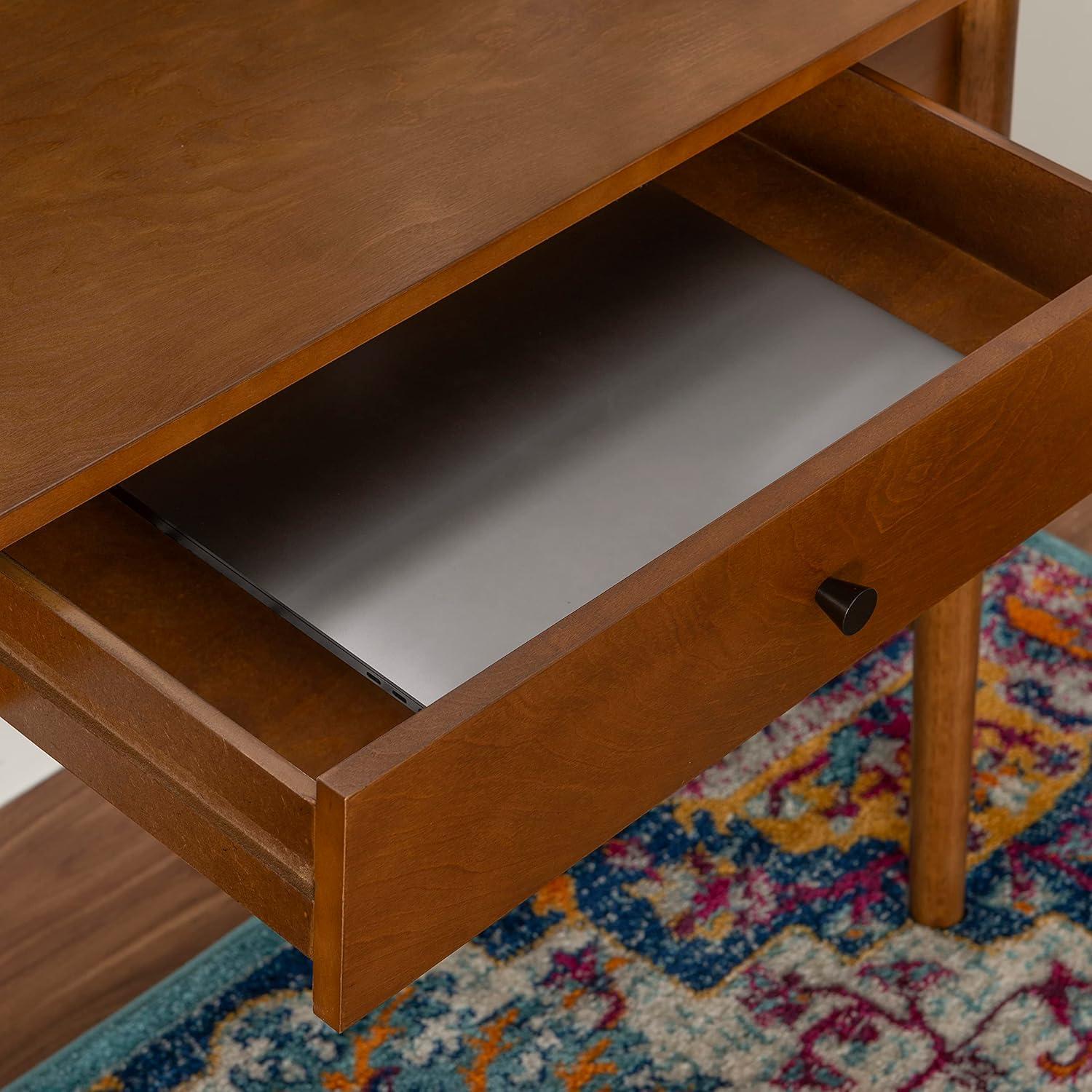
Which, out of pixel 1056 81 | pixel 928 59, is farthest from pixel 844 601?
pixel 1056 81

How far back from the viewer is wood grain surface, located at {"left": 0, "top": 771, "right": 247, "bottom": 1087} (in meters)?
1.18

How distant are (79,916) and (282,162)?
2.30ft

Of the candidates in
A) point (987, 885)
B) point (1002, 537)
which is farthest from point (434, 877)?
point (987, 885)

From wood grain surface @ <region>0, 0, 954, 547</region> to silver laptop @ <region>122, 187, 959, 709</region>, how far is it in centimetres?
14

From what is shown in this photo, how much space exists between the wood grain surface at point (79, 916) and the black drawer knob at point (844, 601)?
67cm

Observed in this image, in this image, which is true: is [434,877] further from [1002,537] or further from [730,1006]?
[730,1006]

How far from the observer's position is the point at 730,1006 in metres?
1.14

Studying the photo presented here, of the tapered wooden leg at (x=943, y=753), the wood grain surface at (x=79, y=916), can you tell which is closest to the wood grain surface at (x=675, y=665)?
the tapered wooden leg at (x=943, y=753)

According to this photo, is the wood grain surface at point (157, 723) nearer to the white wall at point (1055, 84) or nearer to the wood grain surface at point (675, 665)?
the wood grain surface at point (675, 665)

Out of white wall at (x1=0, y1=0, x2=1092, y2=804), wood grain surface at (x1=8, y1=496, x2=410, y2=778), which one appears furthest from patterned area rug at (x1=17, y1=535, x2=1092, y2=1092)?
wood grain surface at (x1=8, y1=496, x2=410, y2=778)

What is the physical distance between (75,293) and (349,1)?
0.79ft

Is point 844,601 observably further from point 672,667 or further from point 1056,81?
point 1056,81

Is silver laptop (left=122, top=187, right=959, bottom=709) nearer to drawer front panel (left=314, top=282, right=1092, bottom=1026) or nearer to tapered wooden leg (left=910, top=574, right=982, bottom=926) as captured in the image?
drawer front panel (left=314, top=282, right=1092, bottom=1026)

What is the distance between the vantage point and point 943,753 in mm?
1116
